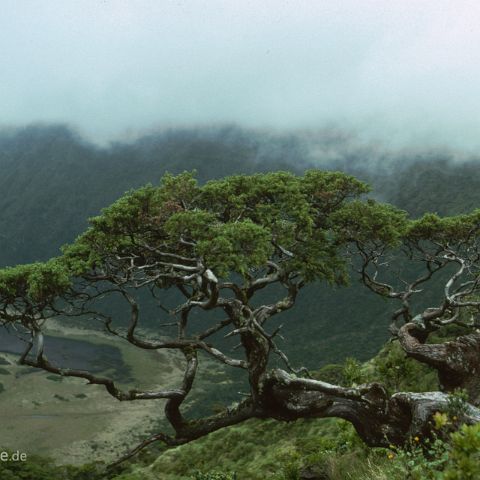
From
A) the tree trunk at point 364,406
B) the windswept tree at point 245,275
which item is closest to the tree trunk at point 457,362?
the windswept tree at point 245,275

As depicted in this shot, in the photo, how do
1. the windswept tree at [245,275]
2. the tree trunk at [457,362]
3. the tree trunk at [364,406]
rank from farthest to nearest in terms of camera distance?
the tree trunk at [457,362] < the windswept tree at [245,275] < the tree trunk at [364,406]

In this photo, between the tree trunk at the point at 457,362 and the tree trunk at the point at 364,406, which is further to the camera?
the tree trunk at the point at 457,362

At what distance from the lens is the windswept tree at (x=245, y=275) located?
1667 cm

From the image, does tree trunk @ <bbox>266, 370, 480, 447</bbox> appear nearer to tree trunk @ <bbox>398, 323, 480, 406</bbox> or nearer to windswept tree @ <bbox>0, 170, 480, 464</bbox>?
windswept tree @ <bbox>0, 170, 480, 464</bbox>

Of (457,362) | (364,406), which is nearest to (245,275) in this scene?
(364,406)

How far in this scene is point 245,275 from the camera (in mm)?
18578

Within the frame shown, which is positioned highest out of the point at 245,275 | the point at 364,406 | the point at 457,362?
the point at 245,275

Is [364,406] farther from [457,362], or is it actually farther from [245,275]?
[245,275]

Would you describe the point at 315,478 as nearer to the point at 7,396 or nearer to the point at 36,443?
the point at 36,443

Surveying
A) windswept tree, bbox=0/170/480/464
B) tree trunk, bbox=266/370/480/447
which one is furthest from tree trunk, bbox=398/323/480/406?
tree trunk, bbox=266/370/480/447

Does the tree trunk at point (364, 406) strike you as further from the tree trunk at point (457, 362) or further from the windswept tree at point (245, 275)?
the tree trunk at point (457, 362)

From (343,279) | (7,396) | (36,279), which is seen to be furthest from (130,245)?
(7,396)

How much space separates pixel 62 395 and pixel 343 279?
18937 cm

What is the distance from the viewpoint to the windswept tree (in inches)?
656
